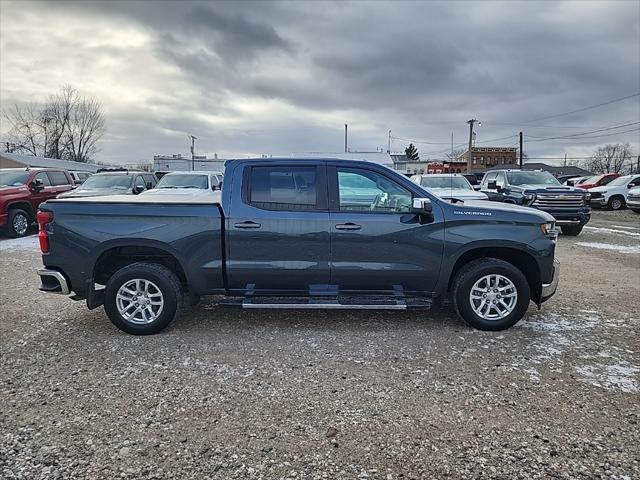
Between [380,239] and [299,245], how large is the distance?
840 mm

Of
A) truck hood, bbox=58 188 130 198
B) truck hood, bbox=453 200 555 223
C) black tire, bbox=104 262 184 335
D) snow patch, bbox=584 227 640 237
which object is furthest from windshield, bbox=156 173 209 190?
snow patch, bbox=584 227 640 237

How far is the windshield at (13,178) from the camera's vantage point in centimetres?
1213

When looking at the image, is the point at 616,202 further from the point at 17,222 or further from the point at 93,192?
the point at 17,222

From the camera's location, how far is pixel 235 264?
15.3ft

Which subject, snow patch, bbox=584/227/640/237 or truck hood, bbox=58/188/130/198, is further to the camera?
snow patch, bbox=584/227/640/237

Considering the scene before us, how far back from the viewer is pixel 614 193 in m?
22.1

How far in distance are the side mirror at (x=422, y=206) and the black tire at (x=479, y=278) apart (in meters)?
0.80

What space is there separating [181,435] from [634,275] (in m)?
7.81

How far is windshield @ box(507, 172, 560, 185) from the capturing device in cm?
1327

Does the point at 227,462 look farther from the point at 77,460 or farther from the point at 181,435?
the point at 77,460

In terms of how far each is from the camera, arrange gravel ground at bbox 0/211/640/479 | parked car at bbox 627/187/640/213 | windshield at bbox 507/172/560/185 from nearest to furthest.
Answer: gravel ground at bbox 0/211/640/479
windshield at bbox 507/172/560/185
parked car at bbox 627/187/640/213

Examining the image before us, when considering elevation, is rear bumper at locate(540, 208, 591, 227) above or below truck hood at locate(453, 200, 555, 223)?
below

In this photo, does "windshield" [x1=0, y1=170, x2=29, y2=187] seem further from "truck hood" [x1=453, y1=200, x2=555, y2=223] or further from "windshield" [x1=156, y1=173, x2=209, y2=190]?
"truck hood" [x1=453, y1=200, x2=555, y2=223]

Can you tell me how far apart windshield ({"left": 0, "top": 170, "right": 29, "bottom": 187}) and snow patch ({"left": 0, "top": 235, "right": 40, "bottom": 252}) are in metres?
1.55
